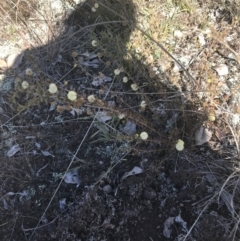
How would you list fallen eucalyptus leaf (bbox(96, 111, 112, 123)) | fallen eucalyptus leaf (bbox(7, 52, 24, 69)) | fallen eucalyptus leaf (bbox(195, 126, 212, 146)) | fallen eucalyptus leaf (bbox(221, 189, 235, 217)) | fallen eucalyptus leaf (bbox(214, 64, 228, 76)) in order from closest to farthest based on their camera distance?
fallen eucalyptus leaf (bbox(221, 189, 235, 217)), fallen eucalyptus leaf (bbox(195, 126, 212, 146)), fallen eucalyptus leaf (bbox(96, 111, 112, 123)), fallen eucalyptus leaf (bbox(214, 64, 228, 76)), fallen eucalyptus leaf (bbox(7, 52, 24, 69))

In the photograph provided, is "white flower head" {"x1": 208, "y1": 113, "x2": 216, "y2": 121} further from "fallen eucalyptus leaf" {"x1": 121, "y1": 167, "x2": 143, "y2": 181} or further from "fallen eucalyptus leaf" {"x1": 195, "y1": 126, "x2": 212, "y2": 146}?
"fallen eucalyptus leaf" {"x1": 121, "y1": 167, "x2": 143, "y2": 181}

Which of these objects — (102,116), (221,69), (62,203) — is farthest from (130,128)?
(221,69)

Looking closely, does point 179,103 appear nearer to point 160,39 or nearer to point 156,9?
point 160,39

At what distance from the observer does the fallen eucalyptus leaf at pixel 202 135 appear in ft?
5.79

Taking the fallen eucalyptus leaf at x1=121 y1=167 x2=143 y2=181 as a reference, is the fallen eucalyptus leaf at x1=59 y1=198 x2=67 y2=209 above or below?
above

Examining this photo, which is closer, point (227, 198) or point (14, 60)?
point (227, 198)

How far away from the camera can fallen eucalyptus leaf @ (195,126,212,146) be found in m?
1.76

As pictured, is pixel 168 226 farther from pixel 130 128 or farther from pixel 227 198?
pixel 130 128

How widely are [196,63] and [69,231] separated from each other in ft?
4.09

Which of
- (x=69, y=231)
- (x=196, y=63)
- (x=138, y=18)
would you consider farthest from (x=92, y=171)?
(x=138, y=18)

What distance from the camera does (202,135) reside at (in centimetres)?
177

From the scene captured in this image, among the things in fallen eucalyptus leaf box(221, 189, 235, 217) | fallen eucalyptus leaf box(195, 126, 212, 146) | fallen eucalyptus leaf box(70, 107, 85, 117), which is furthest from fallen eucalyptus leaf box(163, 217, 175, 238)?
fallen eucalyptus leaf box(70, 107, 85, 117)

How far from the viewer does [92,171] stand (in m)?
1.86

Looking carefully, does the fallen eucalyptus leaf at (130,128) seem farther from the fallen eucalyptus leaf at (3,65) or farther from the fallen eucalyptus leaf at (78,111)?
the fallen eucalyptus leaf at (3,65)
